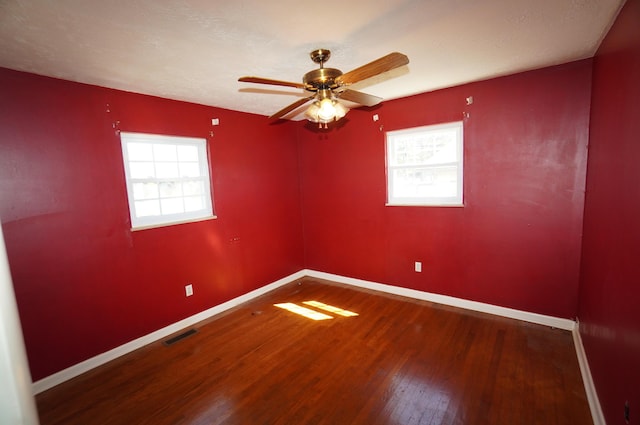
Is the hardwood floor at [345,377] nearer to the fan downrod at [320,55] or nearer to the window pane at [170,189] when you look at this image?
the window pane at [170,189]

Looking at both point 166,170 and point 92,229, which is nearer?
point 92,229

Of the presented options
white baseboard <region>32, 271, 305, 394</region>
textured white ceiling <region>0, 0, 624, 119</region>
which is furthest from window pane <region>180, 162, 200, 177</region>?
white baseboard <region>32, 271, 305, 394</region>

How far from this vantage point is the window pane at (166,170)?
9.84ft

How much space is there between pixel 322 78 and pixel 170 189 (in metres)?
2.18

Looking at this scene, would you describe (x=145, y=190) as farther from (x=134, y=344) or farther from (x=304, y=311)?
(x=304, y=311)

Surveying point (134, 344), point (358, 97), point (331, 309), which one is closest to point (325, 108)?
point (358, 97)

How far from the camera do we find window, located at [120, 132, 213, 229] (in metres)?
2.80

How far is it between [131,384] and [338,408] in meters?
1.67

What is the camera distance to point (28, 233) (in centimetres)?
219

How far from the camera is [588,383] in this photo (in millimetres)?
1977

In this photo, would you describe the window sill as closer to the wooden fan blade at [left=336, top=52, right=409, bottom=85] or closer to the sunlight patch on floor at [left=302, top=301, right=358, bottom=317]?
the sunlight patch on floor at [left=302, top=301, right=358, bottom=317]

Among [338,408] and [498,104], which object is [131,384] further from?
[498,104]

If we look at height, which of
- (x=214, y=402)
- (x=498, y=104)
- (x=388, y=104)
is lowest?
(x=214, y=402)

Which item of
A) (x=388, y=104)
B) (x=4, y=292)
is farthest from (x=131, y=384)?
(x=388, y=104)
